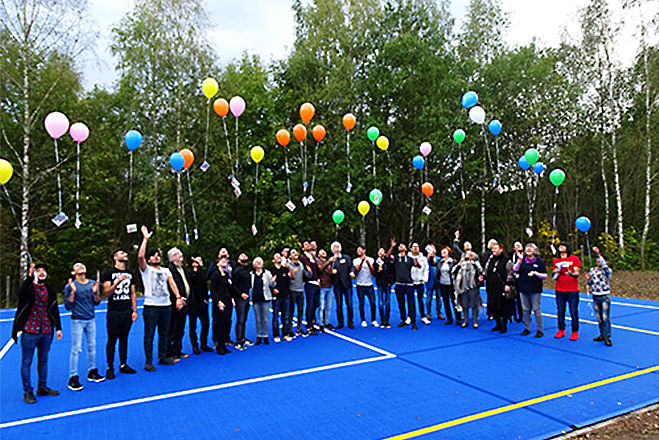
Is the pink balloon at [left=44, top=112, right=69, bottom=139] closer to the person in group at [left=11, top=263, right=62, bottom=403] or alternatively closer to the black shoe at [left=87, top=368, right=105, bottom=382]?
the person in group at [left=11, top=263, right=62, bottom=403]

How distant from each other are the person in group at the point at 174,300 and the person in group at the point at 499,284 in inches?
205

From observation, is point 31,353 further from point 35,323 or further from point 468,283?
point 468,283

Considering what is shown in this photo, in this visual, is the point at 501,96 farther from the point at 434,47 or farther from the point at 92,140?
the point at 92,140

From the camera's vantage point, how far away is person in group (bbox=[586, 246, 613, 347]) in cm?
642

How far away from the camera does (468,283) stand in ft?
26.7

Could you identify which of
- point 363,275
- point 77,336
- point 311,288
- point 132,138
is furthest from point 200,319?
point 132,138

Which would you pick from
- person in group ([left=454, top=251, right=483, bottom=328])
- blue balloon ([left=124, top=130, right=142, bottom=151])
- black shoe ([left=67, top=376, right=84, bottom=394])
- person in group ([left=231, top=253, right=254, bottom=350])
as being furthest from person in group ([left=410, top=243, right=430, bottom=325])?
blue balloon ([left=124, top=130, right=142, bottom=151])

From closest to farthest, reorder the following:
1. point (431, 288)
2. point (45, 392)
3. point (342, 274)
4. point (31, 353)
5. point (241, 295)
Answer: point (31, 353) → point (45, 392) → point (241, 295) → point (342, 274) → point (431, 288)

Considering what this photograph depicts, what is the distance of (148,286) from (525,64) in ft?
61.3

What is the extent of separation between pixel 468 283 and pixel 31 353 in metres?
6.73

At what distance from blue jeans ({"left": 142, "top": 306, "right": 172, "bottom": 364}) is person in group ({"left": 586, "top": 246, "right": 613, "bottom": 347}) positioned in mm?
6140

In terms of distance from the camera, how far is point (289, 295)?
7.55m

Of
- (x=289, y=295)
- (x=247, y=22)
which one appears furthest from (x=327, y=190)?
(x=289, y=295)

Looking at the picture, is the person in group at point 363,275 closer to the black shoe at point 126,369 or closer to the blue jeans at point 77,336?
the black shoe at point 126,369
